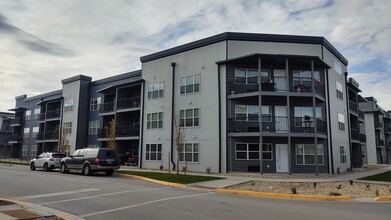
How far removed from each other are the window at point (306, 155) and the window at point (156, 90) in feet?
43.9

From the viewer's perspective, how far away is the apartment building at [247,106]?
25.4 m

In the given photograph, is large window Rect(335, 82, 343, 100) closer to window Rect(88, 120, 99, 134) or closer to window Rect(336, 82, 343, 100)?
window Rect(336, 82, 343, 100)

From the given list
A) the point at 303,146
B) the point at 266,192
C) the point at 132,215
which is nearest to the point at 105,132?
the point at 303,146

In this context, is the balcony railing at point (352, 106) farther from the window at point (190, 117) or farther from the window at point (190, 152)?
the window at point (190, 152)

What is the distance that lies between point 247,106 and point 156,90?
9677 mm

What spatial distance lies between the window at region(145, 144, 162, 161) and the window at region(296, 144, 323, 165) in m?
12.3

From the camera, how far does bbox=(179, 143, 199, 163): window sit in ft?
90.1

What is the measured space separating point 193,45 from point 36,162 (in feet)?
56.5

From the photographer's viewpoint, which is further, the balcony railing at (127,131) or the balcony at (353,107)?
the balcony at (353,107)

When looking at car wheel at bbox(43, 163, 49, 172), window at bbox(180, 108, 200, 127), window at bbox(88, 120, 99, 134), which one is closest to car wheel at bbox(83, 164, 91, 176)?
car wheel at bbox(43, 163, 49, 172)

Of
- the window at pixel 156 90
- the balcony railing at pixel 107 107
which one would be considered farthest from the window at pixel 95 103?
the window at pixel 156 90

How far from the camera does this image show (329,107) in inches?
1074

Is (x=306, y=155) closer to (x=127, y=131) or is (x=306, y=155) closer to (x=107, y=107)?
(x=127, y=131)

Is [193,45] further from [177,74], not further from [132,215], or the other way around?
[132,215]
